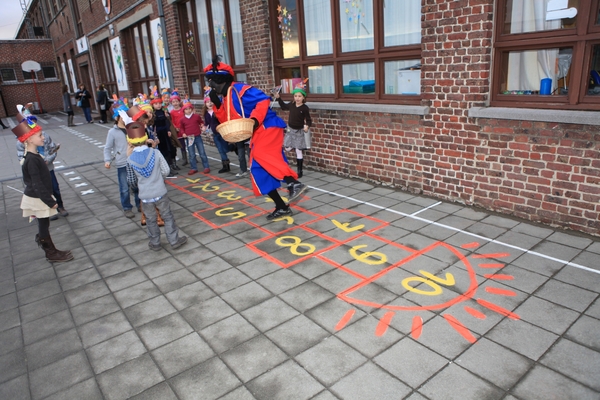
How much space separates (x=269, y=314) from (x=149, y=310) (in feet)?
3.87

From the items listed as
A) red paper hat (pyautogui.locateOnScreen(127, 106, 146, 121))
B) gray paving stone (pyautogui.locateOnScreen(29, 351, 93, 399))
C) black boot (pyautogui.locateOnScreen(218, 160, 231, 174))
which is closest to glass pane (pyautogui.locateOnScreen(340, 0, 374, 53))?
black boot (pyautogui.locateOnScreen(218, 160, 231, 174))

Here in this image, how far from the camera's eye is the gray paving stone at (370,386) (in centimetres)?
272

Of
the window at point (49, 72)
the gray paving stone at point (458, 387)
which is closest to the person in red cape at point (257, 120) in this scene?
the gray paving stone at point (458, 387)

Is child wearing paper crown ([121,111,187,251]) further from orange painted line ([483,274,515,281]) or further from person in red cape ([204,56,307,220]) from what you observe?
orange painted line ([483,274,515,281])

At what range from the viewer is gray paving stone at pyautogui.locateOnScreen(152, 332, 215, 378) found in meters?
3.13

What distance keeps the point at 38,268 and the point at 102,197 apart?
3.08m

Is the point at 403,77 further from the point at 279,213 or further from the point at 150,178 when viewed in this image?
the point at 150,178

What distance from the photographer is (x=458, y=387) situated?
108 inches

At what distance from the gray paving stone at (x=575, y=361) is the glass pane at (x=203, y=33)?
35.2ft

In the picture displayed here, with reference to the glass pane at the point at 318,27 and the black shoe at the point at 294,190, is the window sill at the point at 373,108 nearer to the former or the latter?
the glass pane at the point at 318,27

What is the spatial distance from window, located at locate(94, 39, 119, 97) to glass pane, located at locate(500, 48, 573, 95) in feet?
58.2

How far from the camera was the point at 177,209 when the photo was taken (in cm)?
684

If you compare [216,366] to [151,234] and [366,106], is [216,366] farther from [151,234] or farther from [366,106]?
[366,106]

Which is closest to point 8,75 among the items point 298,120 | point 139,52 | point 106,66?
point 106,66
